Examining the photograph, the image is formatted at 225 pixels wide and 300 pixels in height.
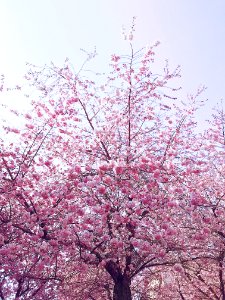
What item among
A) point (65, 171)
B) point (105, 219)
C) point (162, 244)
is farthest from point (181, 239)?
point (65, 171)

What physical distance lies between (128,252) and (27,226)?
98.3 inches

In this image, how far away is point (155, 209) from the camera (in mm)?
8523

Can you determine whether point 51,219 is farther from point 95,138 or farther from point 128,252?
point 95,138

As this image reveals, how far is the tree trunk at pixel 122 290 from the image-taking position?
8555 millimetres

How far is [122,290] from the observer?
28.3 feet

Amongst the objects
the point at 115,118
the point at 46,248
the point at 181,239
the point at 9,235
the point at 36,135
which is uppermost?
the point at 115,118

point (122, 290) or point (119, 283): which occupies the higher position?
point (119, 283)

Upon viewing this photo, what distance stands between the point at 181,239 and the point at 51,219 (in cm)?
375

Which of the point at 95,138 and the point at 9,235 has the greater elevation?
the point at 95,138

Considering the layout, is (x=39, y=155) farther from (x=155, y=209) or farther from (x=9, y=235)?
(x=155, y=209)

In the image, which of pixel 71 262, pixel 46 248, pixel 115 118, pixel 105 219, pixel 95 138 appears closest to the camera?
pixel 46 248

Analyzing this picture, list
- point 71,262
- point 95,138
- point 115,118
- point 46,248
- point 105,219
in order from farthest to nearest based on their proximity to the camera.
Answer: point 115,118 → point 95,138 → point 71,262 → point 105,219 → point 46,248

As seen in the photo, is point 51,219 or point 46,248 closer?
point 46,248

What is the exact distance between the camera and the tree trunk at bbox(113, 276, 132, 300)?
28.1 ft
